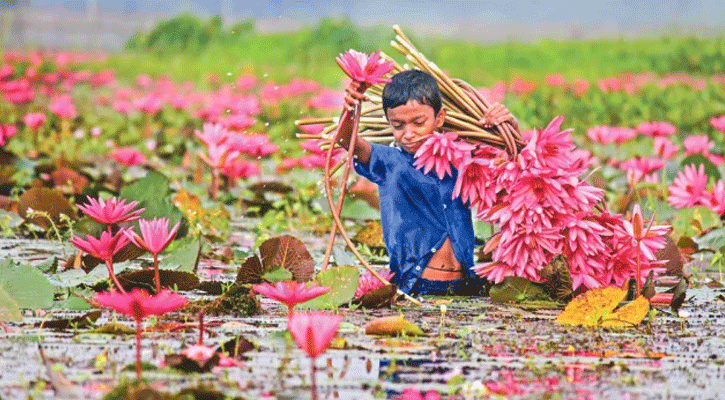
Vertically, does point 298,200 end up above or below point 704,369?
above

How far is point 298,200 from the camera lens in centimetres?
690

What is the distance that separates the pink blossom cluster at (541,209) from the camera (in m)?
4.33

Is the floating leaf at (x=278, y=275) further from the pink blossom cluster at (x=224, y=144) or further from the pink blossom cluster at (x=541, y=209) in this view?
the pink blossom cluster at (x=224, y=144)

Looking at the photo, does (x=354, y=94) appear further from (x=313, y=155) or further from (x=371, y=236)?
(x=313, y=155)

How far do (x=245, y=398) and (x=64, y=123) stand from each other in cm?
686

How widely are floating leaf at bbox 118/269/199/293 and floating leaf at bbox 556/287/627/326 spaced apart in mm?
1089

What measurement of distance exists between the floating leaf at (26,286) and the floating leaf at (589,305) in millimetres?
1425

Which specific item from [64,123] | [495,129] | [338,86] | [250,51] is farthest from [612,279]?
[250,51]

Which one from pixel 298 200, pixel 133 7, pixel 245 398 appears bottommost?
pixel 245 398

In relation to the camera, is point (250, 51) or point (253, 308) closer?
point (253, 308)

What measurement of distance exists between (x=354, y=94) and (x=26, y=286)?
1.05 metres

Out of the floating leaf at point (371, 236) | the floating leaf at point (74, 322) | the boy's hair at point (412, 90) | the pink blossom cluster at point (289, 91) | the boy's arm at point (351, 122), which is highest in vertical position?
the pink blossom cluster at point (289, 91)

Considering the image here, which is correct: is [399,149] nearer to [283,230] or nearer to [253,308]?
[253,308]

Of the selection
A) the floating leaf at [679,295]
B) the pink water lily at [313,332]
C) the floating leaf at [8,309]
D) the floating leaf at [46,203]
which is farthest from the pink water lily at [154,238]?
the floating leaf at [46,203]
